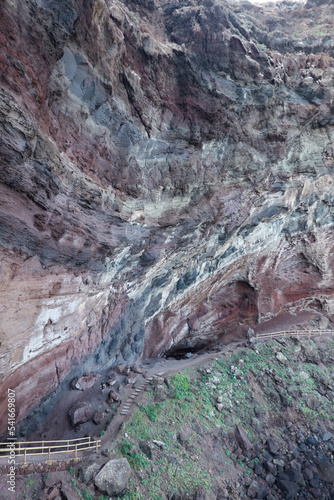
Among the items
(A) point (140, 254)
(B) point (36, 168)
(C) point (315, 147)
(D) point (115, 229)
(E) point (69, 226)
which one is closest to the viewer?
(B) point (36, 168)

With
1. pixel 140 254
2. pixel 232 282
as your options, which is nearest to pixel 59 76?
pixel 140 254

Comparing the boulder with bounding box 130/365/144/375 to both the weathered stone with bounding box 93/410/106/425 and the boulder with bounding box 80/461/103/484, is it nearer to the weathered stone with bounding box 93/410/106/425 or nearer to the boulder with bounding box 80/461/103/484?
the weathered stone with bounding box 93/410/106/425

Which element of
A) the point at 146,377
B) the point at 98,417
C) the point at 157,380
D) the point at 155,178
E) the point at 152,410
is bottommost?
the point at 98,417

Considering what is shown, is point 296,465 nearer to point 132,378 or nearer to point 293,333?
point 132,378

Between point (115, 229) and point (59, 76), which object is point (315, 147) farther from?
point (59, 76)

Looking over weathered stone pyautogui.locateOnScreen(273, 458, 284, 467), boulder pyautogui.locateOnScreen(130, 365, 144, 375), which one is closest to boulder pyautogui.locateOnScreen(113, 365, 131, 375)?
boulder pyautogui.locateOnScreen(130, 365, 144, 375)

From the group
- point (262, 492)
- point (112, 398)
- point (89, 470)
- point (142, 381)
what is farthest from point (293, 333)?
point (89, 470)

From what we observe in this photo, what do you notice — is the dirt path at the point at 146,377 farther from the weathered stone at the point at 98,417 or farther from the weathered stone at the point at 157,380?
the weathered stone at the point at 98,417
